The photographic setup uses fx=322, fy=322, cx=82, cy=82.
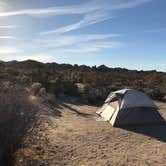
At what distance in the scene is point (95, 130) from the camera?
11.9 meters

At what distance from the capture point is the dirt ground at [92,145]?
322 inches

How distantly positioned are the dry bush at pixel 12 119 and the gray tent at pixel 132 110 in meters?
6.03

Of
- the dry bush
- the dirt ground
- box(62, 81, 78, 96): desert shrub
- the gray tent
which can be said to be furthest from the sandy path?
box(62, 81, 78, 96): desert shrub

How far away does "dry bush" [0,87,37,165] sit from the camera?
6.59 meters

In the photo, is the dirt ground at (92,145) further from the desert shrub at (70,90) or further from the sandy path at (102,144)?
the desert shrub at (70,90)

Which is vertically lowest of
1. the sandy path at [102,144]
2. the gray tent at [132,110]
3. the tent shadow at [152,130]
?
the sandy path at [102,144]

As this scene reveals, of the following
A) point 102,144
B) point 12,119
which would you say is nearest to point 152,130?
point 102,144

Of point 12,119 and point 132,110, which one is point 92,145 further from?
point 12,119

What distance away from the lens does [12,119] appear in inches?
263

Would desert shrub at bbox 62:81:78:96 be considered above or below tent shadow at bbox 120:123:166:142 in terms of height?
above

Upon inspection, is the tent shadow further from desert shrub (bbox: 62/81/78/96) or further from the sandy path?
desert shrub (bbox: 62/81/78/96)

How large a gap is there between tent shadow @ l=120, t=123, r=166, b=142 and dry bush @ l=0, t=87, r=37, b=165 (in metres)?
5.21

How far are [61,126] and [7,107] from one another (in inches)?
232

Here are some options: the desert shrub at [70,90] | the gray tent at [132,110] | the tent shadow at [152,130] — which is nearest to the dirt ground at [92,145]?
the tent shadow at [152,130]
